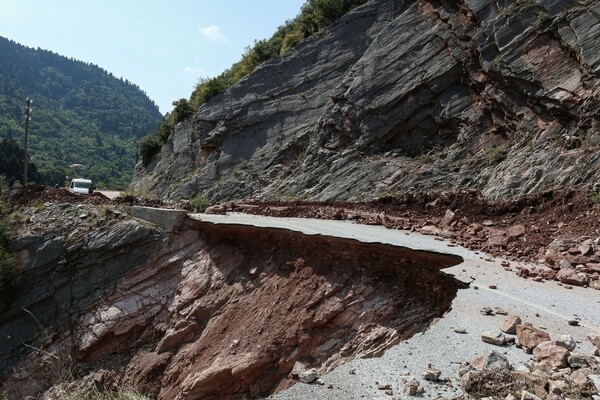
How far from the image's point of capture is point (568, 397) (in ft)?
11.6

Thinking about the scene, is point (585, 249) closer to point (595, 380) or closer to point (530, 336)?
point (530, 336)

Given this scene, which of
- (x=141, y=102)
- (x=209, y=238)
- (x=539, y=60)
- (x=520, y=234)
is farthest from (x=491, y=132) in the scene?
(x=141, y=102)

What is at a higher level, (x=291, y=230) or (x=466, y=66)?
(x=466, y=66)

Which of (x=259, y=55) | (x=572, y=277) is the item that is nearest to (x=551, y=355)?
(x=572, y=277)

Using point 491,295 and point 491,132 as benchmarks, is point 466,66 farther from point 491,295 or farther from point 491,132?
point 491,295

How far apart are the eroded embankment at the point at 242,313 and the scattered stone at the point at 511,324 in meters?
1.41

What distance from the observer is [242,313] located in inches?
410

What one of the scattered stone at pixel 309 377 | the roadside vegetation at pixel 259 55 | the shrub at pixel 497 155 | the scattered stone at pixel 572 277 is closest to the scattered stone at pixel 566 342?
the scattered stone at pixel 309 377

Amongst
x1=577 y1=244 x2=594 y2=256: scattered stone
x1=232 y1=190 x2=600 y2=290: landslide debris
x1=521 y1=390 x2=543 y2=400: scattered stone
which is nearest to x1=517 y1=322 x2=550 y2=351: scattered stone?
x1=521 y1=390 x2=543 y2=400: scattered stone

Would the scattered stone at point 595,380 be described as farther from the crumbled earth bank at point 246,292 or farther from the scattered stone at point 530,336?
the scattered stone at point 530,336

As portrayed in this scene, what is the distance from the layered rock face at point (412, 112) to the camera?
42.3 ft

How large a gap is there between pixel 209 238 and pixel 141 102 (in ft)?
644

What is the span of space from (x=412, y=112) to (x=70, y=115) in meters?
140

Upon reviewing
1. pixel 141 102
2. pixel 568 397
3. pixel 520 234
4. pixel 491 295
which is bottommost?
pixel 520 234
